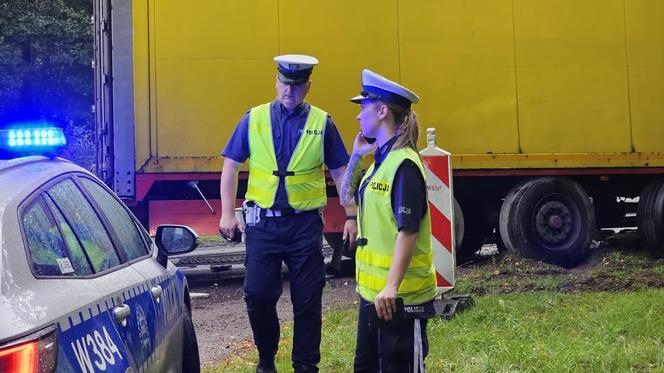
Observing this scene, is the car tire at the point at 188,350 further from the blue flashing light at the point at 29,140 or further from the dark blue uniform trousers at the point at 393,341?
the blue flashing light at the point at 29,140

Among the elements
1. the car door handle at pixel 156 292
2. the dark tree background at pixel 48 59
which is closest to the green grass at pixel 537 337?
the car door handle at pixel 156 292

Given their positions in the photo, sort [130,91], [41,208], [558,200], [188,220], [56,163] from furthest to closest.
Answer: [558,200], [188,220], [130,91], [56,163], [41,208]

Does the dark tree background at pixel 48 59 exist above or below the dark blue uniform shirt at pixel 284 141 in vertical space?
above

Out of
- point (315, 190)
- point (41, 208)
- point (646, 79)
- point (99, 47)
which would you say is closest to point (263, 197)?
point (315, 190)

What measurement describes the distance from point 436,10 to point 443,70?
64 cm

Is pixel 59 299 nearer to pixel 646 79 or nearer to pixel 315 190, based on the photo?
pixel 315 190

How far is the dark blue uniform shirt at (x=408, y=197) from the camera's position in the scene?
288 centimetres

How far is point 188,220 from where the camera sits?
7.67 meters

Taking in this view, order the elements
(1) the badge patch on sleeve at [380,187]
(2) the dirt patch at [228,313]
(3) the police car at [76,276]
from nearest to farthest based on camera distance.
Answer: (3) the police car at [76,276], (1) the badge patch on sleeve at [380,187], (2) the dirt patch at [228,313]

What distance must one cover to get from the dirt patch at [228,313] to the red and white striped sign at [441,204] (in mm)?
1337

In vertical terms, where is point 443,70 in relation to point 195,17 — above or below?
below

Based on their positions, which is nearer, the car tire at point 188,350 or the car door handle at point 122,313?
the car door handle at point 122,313

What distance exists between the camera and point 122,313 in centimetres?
228

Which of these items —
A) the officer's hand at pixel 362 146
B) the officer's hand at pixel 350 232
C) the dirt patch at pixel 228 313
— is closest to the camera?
the officer's hand at pixel 362 146
